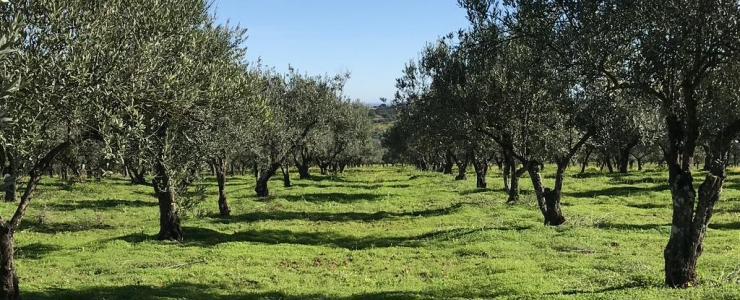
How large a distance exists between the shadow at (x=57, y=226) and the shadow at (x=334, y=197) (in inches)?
723

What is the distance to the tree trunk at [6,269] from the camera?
55.3 feet

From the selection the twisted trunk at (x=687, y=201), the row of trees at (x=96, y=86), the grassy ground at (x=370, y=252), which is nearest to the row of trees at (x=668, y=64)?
the twisted trunk at (x=687, y=201)

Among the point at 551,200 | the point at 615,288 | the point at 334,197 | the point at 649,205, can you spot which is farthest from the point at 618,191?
the point at 615,288

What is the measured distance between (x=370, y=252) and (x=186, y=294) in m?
10.2

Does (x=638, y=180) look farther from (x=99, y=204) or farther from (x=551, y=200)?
(x=99, y=204)

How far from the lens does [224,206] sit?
4159 centimetres

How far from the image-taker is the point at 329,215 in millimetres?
43188

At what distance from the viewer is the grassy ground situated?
65.3ft

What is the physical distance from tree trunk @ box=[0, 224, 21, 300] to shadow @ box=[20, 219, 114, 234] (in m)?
18.8

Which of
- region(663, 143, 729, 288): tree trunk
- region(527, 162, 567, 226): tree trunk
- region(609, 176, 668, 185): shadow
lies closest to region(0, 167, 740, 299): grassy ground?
region(663, 143, 729, 288): tree trunk

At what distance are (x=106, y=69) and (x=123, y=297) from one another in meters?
9.19

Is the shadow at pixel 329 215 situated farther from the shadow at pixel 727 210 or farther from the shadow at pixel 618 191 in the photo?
the shadow at pixel 727 210

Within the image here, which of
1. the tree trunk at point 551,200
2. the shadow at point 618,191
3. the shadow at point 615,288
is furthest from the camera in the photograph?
the shadow at point 618,191

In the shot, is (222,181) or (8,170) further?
(222,181)
